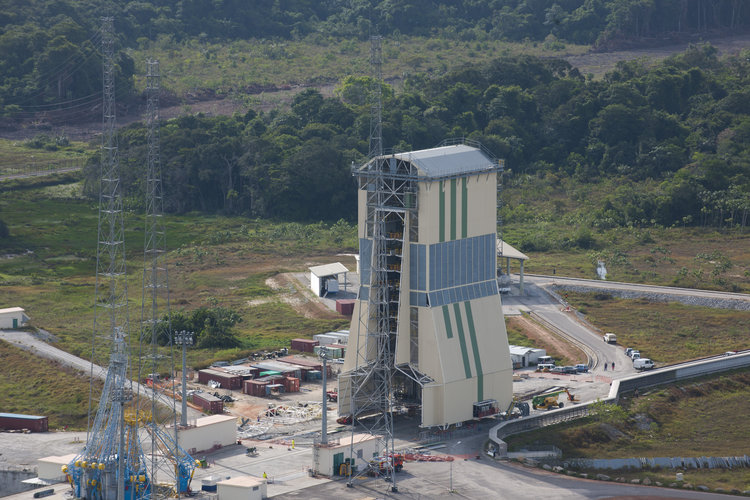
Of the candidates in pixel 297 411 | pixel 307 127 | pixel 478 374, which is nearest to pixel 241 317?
pixel 297 411

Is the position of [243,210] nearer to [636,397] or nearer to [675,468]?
[636,397]

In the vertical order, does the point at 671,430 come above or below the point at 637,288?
below

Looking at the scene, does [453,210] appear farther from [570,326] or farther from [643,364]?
[570,326]

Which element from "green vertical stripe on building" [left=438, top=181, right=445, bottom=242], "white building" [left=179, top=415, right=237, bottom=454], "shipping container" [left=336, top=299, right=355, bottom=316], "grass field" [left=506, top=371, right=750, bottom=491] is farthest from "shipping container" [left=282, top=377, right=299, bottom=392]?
Result: "shipping container" [left=336, top=299, right=355, bottom=316]

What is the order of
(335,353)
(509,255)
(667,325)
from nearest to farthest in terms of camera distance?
(335,353) → (667,325) → (509,255)

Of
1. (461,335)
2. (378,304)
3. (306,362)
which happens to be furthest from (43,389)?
(461,335)

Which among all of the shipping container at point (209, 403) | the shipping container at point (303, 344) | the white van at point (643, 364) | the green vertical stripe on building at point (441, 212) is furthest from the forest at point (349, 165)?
the shipping container at point (209, 403)

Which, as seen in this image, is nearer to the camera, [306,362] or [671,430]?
[671,430]
